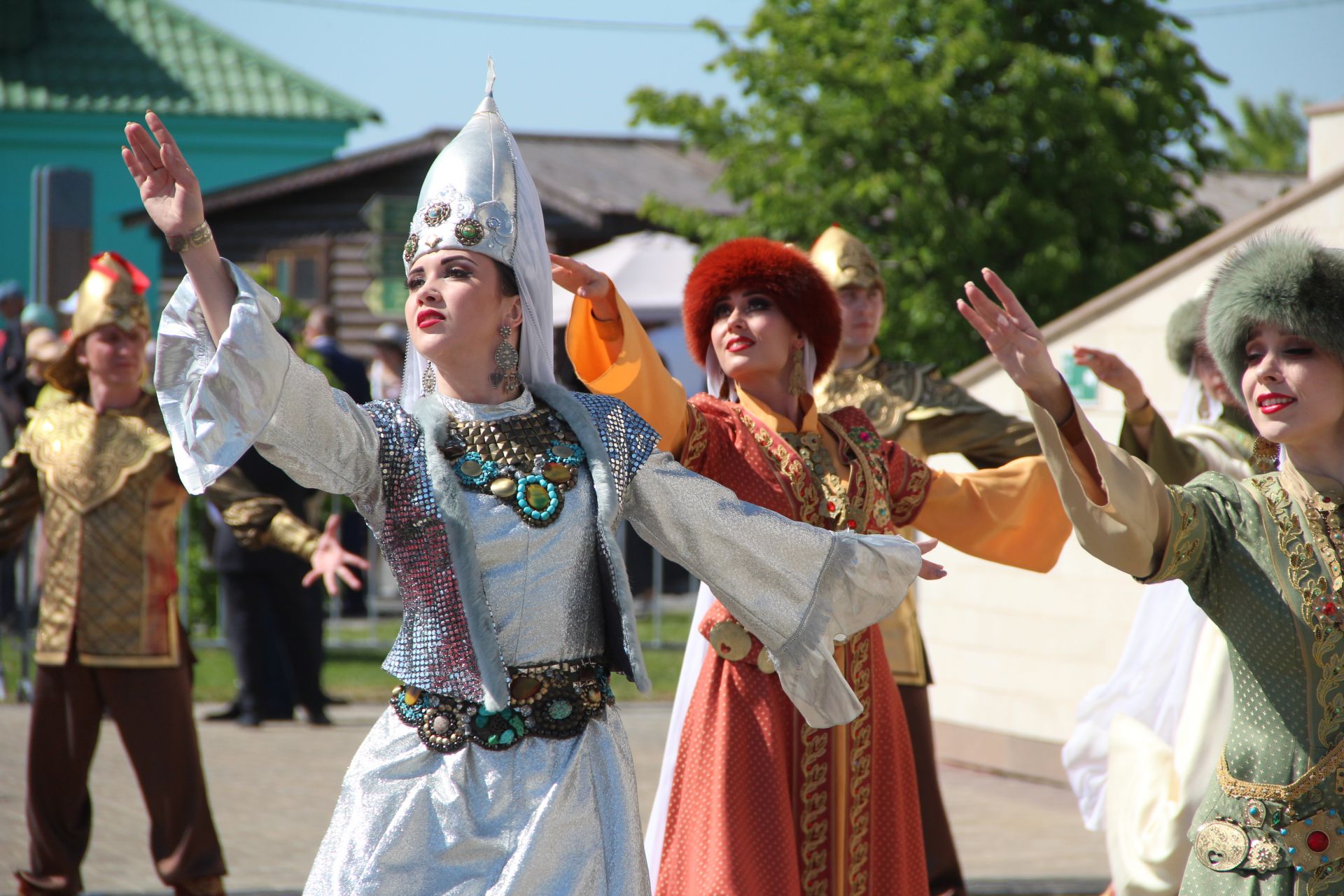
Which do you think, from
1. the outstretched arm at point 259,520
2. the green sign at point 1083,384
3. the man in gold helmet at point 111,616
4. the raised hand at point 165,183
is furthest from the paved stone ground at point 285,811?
the raised hand at point 165,183

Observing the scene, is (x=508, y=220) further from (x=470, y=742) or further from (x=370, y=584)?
(x=370, y=584)

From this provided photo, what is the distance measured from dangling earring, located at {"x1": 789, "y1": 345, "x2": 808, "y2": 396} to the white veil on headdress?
0.99 metres

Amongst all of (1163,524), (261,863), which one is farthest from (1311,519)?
(261,863)

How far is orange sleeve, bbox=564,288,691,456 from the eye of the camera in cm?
371

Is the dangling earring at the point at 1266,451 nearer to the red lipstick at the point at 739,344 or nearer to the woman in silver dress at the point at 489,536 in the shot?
the woman in silver dress at the point at 489,536

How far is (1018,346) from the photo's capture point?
2902 millimetres

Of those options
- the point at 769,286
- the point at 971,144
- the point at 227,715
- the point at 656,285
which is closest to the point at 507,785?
the point at 769,286

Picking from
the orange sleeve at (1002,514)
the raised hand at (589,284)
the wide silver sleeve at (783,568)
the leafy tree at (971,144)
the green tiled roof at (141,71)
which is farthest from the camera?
the green tiled roof at (141,71)

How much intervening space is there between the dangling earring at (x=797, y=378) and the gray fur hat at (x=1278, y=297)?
1.21 meters

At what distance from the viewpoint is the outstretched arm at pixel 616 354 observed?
12.1 ft

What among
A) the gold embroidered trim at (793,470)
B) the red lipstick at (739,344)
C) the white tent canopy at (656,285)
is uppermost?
the white tent canopy at (656,285)

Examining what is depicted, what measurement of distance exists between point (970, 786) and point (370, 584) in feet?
17.6

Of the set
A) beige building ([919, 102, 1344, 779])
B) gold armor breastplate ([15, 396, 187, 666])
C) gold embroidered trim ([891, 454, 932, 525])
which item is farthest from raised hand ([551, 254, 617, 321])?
beige building ([919, 102, 1344, 779])

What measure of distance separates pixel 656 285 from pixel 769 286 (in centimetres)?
1038
